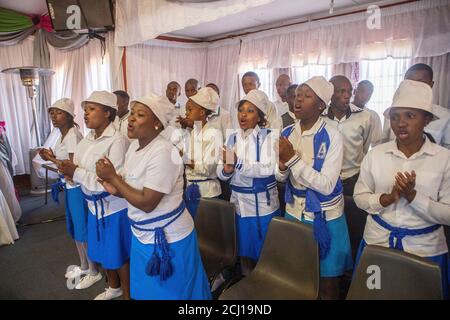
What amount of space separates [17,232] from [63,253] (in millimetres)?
868

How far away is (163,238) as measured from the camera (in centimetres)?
153

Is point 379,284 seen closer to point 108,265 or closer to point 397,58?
point 108,265

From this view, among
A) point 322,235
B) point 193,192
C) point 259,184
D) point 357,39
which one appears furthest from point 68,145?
point 357,39

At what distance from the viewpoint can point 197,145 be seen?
94.5 inches

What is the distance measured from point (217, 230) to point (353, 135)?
1392 mm

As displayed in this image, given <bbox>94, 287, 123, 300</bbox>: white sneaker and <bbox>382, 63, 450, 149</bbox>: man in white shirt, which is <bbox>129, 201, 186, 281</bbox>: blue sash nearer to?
<bbox>94, 287, 123, 300</bbox>: white sneaker

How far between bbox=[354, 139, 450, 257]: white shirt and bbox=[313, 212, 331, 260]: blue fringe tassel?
0.67 feet

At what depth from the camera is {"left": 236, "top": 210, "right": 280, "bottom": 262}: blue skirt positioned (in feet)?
6.59

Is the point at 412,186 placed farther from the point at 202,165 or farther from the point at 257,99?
the point at 202,165

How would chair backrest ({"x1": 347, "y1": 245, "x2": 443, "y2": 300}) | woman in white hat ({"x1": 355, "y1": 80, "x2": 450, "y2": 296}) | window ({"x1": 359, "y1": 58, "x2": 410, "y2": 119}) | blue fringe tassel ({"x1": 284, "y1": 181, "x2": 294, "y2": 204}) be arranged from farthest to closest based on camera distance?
window ({"x1": 359, "y1": 58, "x2": 410, "y2": 119}) → blue fringe tassel ({"x1": 284, "y1": 181, "x2": 294, "y2": 204}) → woman in white hat ({"x1": 355, "y1": 80, "x2": 450, "y2": 296}) → chair backrest ({"x1": 347, "y1": 245, "x2": 443, "y2": 300})

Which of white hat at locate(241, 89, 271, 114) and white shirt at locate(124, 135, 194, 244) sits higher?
white hat at locate(241, 89, 271, 114)

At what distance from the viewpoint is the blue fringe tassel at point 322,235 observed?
165 centimetres

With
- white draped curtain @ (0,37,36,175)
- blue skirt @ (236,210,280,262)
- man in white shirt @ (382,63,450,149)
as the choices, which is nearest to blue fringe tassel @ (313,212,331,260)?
blue skirt @ (236,210,280,262)
